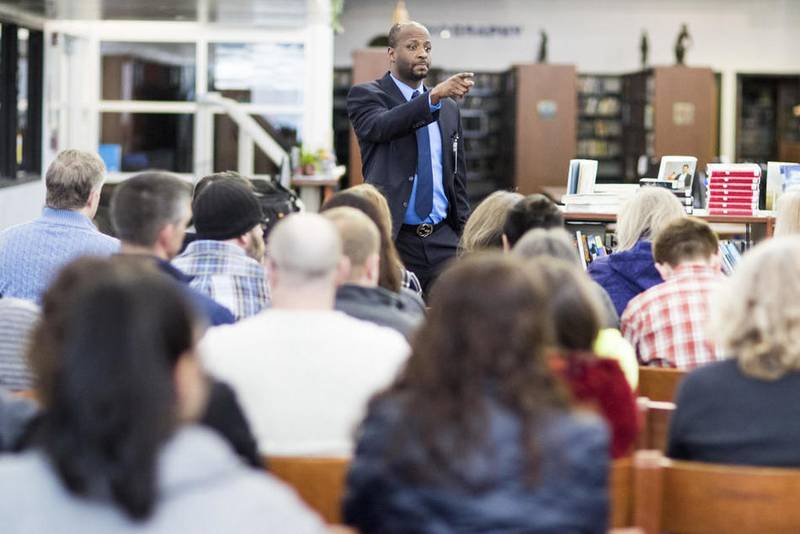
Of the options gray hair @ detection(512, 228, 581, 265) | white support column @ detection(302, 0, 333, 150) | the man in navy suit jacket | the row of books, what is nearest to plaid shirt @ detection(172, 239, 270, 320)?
gray hair @ detection(512, 228, 581, 265)

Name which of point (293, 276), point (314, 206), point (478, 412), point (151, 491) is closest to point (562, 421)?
point (478, 412)

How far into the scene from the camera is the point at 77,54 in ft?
45.5

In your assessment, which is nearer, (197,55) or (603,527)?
(603,527)

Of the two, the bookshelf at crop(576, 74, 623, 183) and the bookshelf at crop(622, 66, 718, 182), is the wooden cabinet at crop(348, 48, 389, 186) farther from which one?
the bookshelf at crop(576, 74, 623, 183)

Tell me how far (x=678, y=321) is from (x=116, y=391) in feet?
7.39

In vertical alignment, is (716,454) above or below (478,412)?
below

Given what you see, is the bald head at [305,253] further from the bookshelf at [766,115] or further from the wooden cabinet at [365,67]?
the bookshelf at [766,115]

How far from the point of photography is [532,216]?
3.94m

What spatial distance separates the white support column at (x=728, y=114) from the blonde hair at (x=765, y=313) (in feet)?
55.1

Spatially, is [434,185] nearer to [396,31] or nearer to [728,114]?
[396,31]

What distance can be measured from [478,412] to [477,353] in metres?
0.09

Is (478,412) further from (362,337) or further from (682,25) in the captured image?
(682,25)

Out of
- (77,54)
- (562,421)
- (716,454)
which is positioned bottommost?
(716,454)

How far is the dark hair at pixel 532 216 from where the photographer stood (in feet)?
12.9
